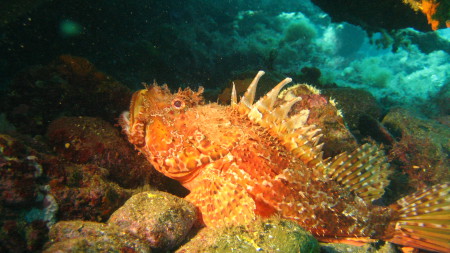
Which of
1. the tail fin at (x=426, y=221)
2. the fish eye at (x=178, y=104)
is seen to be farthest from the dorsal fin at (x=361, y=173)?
the fish eye at (x=178, y=104)

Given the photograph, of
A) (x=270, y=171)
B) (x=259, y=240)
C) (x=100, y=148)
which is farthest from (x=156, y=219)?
(x=270, y=171)

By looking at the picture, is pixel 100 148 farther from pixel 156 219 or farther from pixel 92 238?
pixel 92 238

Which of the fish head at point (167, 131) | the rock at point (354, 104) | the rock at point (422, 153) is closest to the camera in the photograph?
the fish head at point (167, 131)

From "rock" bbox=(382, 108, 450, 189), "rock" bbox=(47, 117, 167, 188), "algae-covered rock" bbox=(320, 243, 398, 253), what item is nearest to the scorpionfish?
"algae-covered rock" bbox=(320, 243, 398, 253)

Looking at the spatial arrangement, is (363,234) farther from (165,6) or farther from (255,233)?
(165,6)

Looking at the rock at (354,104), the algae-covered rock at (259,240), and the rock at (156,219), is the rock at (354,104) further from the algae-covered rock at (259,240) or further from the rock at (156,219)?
the rock at (156,219)

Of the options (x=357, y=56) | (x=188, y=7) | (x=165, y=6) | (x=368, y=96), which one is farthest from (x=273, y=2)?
(x=368, y=96)
